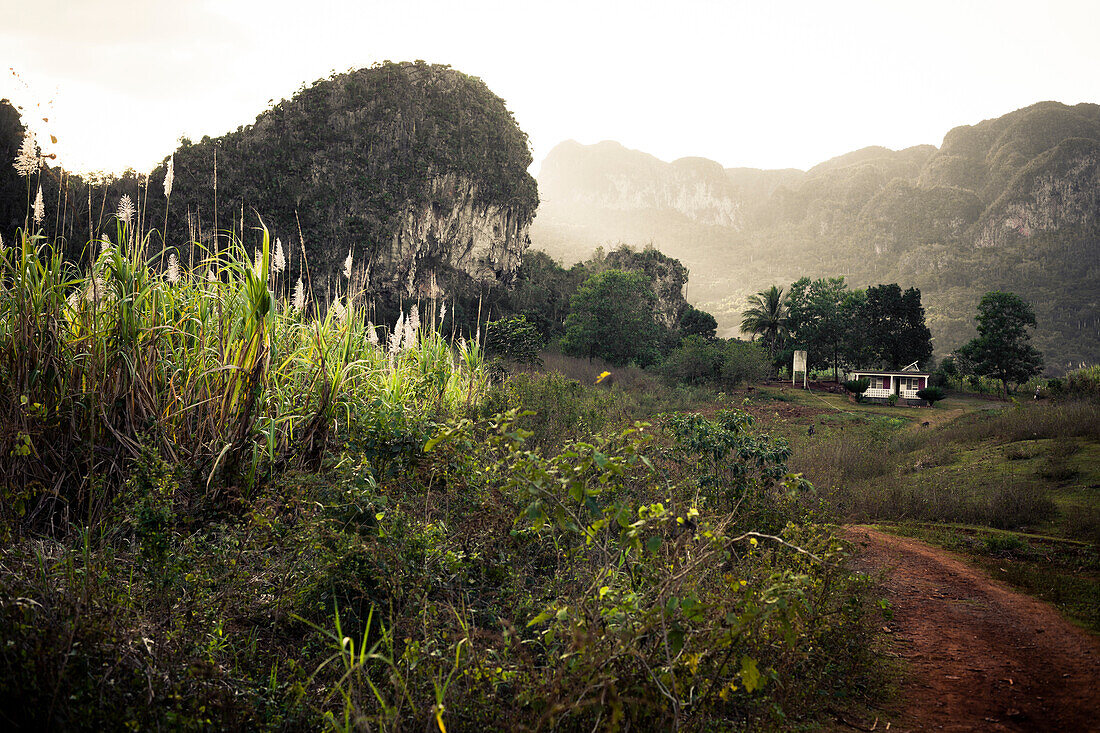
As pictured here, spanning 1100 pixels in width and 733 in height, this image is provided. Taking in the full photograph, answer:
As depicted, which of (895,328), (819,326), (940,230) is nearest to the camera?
(895,328)

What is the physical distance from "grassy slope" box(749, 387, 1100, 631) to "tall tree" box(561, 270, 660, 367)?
69.1 feet

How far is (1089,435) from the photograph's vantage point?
11.8 m

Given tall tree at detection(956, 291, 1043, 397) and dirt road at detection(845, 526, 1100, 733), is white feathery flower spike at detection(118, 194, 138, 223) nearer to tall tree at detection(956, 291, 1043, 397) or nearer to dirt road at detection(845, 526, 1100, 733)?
dirt road at detection(845, 526, 1100, 733)

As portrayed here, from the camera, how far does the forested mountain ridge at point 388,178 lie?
47156 mm

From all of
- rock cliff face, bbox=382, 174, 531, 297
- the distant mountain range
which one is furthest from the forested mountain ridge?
the distant mountain range

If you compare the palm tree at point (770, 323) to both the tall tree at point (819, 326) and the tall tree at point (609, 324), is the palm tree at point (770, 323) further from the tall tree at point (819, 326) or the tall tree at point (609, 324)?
the tall tree at point (609, 324)

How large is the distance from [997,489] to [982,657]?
22.5 feet

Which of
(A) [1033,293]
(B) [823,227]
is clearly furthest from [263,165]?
(B) [823,227]

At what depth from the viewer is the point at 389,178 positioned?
51156mm

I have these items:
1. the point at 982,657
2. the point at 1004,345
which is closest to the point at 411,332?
the point at 982,657

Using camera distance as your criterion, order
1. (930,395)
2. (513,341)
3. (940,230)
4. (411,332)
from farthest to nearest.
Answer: (940,230) → (930,395) → (513,341) → (411,332)

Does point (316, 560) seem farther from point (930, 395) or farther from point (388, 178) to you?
point (388, 178)

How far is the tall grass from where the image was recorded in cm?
339

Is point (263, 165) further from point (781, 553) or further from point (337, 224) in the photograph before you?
point (781, 553)
